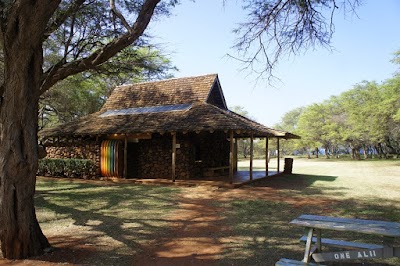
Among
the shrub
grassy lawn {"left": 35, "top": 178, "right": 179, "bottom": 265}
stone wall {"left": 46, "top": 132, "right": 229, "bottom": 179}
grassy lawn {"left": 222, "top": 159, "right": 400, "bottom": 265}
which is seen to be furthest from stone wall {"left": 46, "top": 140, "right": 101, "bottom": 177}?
grassy lawn {"left": 222, "top": 159, "right": 400, "bottom": 265}

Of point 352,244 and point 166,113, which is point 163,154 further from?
point 352,244

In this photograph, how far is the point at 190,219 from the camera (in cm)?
782

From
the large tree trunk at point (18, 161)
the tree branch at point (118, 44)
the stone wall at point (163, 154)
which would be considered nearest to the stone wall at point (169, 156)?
the stone wall at point (163, 154)

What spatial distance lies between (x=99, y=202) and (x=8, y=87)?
5.35 metres

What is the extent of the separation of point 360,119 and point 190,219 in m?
30.8

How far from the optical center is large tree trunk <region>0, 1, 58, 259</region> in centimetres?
509

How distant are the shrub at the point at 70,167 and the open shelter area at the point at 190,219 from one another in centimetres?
272

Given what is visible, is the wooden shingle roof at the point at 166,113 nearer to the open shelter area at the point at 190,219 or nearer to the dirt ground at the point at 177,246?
the open shelter area at the point at 190,219

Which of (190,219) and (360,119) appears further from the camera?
(360,119)

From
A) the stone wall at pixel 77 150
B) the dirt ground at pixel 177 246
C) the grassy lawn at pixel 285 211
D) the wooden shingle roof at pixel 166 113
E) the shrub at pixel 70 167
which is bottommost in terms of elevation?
the dirt ground at pixel 177 246

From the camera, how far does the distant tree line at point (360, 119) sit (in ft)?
95.8

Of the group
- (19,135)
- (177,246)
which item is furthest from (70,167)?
(177,246)

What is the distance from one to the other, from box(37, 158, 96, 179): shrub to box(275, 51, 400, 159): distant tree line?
73.9 ft

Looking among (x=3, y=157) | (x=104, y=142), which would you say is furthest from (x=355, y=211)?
(x=104, y=142)
